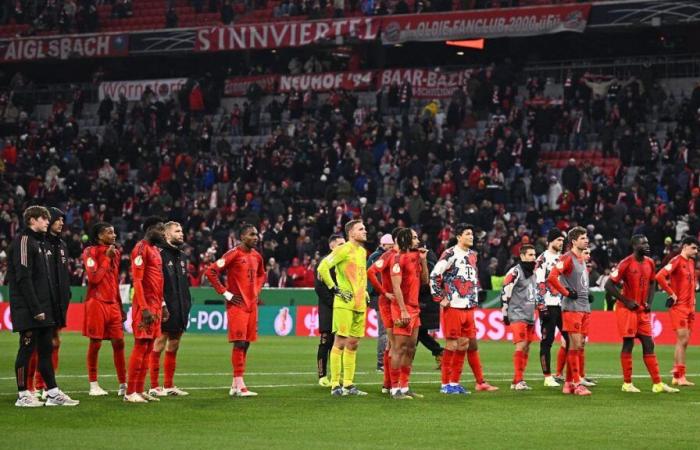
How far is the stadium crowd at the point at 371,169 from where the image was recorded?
3872 cm

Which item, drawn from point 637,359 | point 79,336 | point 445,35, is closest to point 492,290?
point 637,359

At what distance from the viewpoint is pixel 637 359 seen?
27406 millimetres

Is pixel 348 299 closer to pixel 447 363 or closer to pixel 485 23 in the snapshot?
pixel 447 363

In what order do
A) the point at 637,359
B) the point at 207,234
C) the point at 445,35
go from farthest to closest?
the point at 445,35 < the point at 207,234 < the point at 637,359

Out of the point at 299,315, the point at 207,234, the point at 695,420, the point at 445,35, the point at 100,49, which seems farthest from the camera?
the point at 100,49

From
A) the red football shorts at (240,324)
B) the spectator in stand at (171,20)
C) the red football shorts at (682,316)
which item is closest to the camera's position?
the red football shorts at (240,324)

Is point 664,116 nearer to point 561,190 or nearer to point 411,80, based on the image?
point 561,190

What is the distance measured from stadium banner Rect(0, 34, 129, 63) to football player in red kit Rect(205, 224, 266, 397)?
38258 millimetres

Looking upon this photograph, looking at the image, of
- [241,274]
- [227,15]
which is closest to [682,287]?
[241,274]

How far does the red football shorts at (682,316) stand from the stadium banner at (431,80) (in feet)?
92.0

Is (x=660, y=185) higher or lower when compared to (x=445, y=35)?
lower

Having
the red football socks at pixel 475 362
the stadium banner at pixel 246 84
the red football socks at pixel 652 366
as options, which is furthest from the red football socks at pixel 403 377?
the stadium banner at pixel 246 84

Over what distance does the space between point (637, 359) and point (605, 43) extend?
76.9ft

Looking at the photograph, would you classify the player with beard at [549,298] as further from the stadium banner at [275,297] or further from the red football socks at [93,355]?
the stadium banner at [275,297]
